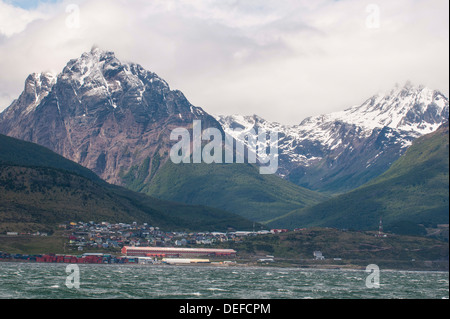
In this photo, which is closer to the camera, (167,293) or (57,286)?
(167,293)

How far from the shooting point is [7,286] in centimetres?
18338
